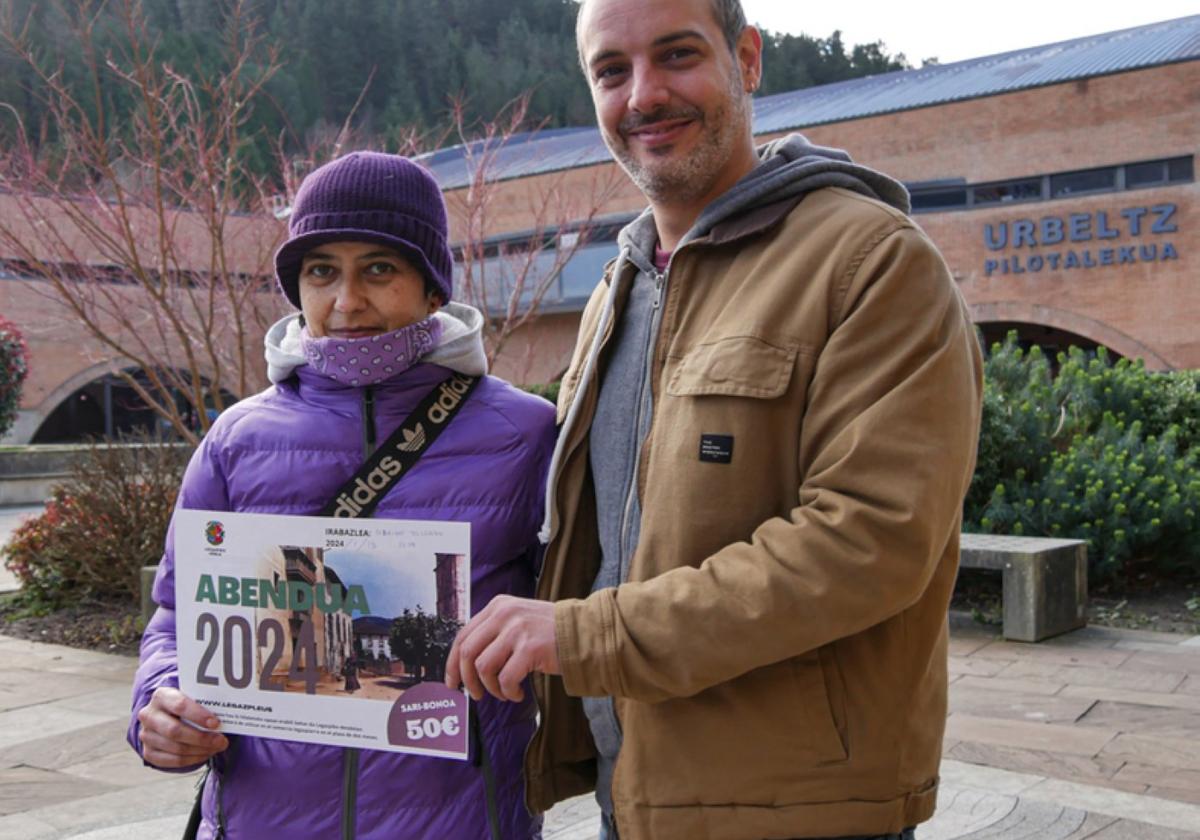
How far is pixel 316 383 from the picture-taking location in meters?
2.24

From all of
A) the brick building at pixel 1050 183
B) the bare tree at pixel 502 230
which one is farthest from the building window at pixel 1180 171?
the bare tree at pixel 502 230

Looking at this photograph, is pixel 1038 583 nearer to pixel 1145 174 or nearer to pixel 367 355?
pixel 367 355

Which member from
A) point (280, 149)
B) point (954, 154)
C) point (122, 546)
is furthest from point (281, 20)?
point (122, 546)

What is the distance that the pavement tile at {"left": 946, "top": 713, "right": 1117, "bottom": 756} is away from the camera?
529cm

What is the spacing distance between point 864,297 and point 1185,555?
8.80 metres

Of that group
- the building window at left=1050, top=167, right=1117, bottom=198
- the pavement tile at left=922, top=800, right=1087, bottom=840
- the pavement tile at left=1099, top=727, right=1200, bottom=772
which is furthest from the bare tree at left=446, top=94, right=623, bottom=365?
the building window at left=1050, top=167, right=1117, bottom=198

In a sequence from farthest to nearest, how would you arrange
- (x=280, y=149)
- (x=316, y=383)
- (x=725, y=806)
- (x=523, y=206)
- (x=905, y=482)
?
(x=523, y=206)
(x=280, y=149)
(x=316, y=383)
(x=725, y=806)
(x=905, y=482)

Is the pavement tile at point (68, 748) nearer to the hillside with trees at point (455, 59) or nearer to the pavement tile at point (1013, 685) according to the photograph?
the pavement tile at point (1013, 685)

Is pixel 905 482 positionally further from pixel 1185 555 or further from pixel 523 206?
pixel 523 206

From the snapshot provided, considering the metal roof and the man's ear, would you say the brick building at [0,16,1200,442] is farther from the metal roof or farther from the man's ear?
the man's ear

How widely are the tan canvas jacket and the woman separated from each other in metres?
0.38

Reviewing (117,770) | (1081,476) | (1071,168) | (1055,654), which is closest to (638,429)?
(117,770)

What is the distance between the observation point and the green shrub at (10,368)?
65.0ft

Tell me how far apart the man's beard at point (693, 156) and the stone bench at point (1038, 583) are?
5.90 metres
